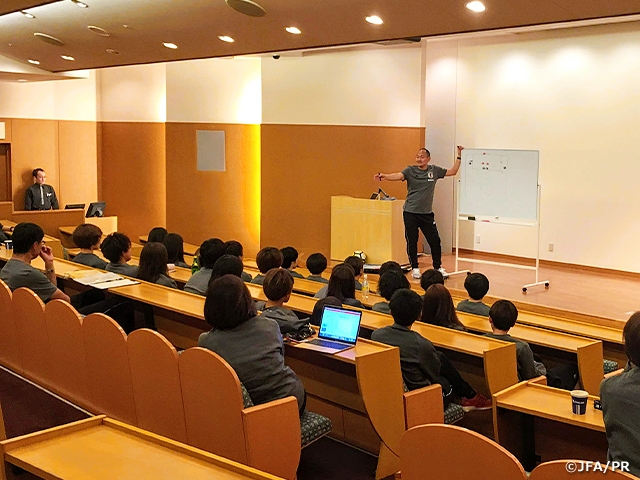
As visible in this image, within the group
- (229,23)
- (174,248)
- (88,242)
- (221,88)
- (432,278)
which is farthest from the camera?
(221,88)

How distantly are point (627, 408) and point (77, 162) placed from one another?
12903 mm

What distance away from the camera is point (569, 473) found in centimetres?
205

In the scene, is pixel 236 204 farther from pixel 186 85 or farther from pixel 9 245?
pixel 9 245

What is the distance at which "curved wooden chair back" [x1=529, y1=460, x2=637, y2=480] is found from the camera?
6.54 feet

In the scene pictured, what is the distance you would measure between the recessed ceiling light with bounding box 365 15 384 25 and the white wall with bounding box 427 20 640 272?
12.1 feet

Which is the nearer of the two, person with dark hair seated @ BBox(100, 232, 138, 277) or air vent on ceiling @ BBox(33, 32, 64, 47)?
person with dark hair seated @ BBox(100, 232, 138, 277)

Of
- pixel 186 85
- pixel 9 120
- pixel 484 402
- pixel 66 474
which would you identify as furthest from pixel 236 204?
pixel 66 474

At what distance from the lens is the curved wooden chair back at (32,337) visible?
4770 millimetres

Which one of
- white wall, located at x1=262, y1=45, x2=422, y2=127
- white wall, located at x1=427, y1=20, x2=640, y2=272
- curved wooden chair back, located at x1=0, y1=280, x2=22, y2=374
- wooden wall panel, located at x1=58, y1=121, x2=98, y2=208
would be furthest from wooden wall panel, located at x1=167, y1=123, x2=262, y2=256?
curved wooden chair back, located at x1=0, y1=280, x2=22, y2=374

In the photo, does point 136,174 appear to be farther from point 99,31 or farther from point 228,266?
point 228,266

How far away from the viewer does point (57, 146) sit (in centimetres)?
1395

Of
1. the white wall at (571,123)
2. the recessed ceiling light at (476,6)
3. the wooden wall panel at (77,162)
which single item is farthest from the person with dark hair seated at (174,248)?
the wooden wall panel at (77,162)

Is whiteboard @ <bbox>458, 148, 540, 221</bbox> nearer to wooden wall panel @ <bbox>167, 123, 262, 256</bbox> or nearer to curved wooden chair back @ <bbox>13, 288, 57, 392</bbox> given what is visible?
wooden wall panel @ <bbox>167, 123, 262, 256</bbox>

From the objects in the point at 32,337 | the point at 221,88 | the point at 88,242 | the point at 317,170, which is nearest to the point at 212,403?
the point at 32,337
